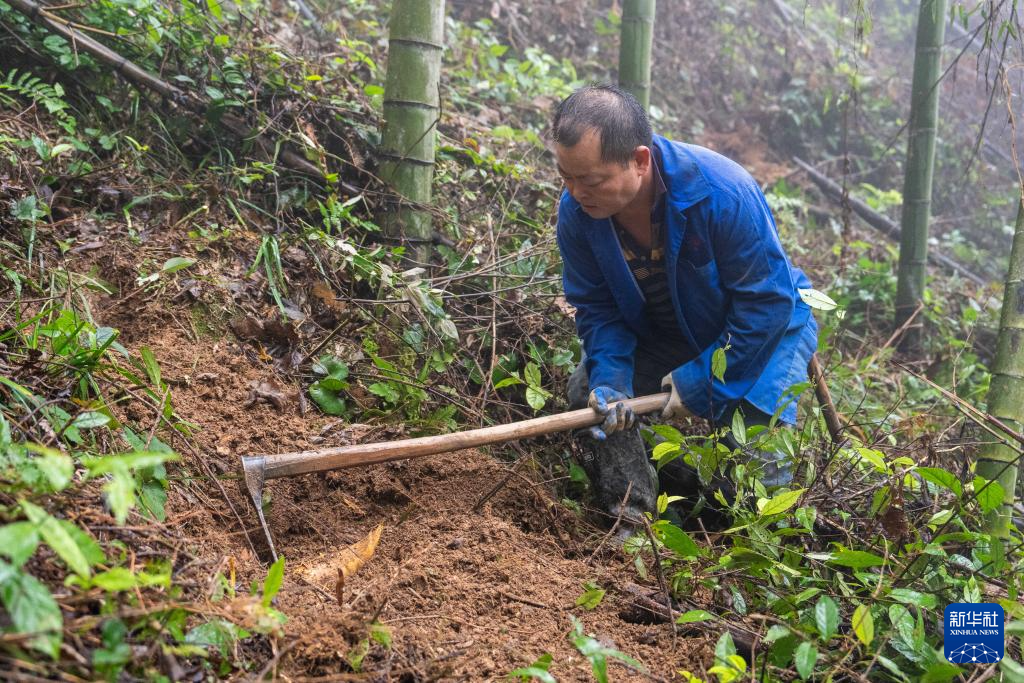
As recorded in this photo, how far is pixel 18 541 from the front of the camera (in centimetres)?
117

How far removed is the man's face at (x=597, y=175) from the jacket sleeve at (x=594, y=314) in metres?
0.31

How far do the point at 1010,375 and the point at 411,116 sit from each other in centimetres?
267

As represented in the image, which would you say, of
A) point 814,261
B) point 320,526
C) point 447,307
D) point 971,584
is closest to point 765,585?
point 971,584

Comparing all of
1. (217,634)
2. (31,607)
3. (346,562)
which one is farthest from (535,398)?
(31,607)

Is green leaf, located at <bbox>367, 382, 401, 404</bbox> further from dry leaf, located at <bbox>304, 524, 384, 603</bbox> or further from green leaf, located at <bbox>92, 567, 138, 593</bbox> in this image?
green leaf, located at <bbox>92, 567, 138, 593</bbox>

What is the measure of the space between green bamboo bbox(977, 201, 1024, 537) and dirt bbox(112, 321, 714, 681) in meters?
1.28

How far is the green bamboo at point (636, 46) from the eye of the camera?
4.27 m

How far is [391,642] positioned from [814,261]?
4.96 metres

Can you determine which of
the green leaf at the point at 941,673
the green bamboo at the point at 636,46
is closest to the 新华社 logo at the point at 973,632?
the green leaf at the point at 941,673

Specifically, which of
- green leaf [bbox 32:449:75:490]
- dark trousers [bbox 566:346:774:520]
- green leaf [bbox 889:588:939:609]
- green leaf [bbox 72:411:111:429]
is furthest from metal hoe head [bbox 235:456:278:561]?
green leaf [bbox 889:588:939:609]

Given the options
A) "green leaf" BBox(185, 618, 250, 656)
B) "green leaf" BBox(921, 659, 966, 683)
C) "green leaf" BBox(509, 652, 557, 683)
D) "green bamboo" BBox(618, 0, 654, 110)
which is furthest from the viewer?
"green bamboo" BBox(618, 0, 654, 110)

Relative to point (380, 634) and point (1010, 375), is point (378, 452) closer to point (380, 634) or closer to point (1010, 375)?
point (380, 634)

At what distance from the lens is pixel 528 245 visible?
13.0 ft

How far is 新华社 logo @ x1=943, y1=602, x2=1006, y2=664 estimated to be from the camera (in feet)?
6.63
